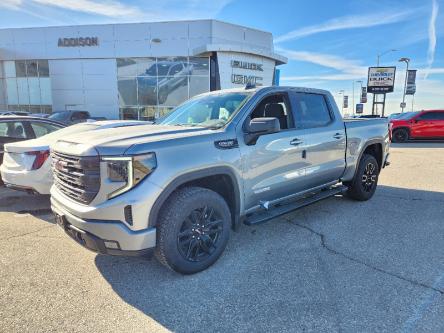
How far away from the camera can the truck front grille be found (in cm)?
290

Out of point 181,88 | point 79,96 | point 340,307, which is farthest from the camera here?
point 79,96

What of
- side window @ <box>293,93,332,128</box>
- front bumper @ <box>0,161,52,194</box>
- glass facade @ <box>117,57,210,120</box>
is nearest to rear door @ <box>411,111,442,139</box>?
glass facade @ <box>117,57,210,120</box>

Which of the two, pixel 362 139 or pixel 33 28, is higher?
pixel 33 28

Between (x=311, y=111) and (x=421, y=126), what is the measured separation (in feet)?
52.9

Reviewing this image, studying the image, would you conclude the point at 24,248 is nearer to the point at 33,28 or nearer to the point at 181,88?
the point at 181,88

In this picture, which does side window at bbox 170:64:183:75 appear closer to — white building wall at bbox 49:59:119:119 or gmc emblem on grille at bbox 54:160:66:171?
white building wall at bbox 49:59:119:119

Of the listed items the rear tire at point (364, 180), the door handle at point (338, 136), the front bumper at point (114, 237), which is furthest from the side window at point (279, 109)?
the front bumper at point (114, 237)

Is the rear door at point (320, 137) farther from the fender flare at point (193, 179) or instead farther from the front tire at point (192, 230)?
the front tire at point (192, 230)

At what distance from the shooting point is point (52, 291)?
3131mm

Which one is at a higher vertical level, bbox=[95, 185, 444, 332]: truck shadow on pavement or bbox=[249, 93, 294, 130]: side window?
bbox=[249, 93, 294, 130]: side window

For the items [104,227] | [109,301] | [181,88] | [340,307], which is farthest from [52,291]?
[181,88]

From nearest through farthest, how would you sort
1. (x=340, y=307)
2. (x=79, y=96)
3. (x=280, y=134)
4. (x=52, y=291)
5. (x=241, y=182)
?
1. (x=340, y=307)
2. (x=52, y=291)
3. (x=241, y=182)
4. (x=280, y=134)
5. (x=79, y=96)

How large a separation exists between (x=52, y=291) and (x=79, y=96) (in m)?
28.5

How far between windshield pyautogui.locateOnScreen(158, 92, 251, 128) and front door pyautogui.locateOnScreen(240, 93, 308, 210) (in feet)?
0.82
